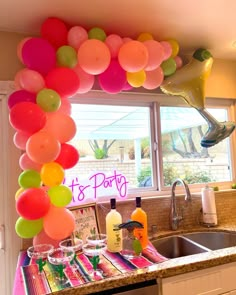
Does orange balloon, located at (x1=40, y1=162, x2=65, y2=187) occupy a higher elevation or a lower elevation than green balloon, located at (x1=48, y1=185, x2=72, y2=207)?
higher

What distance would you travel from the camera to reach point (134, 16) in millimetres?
1480

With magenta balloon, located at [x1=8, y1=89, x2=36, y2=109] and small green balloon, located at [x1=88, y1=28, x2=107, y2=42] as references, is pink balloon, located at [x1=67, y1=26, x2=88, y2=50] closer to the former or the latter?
small green balloon, located at [x1=88, y1=28, x2=107, y2=42]

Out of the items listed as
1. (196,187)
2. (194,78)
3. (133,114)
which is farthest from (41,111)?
A: (196,187)

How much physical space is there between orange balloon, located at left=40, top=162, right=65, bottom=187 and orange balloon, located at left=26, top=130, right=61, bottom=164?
50 mm

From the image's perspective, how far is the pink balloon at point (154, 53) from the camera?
145 cm

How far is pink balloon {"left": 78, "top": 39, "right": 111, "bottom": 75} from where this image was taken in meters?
1.31

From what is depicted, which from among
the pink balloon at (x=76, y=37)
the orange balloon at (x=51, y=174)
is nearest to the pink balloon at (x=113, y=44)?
the pink balloon at (x=76, y=37)

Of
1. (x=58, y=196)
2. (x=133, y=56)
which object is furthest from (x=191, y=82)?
(x=58, y=196)

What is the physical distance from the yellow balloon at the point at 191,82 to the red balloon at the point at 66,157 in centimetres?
81

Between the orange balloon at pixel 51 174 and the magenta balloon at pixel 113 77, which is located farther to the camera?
the magenta balloon at pixel 113 77

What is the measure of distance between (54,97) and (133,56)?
472 millimetres

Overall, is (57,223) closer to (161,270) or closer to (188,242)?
(161,270)

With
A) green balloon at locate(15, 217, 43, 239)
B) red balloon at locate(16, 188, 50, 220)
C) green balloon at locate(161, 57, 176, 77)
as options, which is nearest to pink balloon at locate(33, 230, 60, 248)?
green balloon at locate(15, 217, 43, 239)

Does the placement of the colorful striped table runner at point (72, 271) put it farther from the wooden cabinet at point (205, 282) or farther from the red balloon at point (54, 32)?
the red balloon at point (54, 32)
